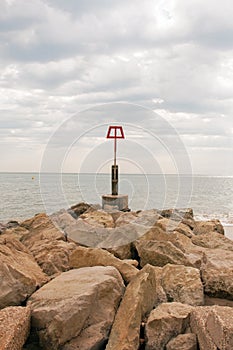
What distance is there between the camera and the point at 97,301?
3.90 meters

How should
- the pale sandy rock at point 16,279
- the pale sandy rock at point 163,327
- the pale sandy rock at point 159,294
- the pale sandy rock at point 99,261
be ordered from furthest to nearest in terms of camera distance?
the pale sandy rock at point 99,261 < the pale sandy rock at point 159,294 < the pale sandy rock at point 16,279 < the pale sandy rock at point 163,327

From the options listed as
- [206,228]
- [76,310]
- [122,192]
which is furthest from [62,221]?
[122,192]

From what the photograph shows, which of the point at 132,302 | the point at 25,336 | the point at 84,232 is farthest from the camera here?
the point at 84,232

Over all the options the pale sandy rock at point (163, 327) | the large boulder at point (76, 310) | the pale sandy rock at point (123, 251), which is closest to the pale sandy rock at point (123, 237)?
the pale sandy rock at point (123, 251)

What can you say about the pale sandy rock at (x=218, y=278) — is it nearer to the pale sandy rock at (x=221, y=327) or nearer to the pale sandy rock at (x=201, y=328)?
the pale sandy rock at (x=201, y=328)

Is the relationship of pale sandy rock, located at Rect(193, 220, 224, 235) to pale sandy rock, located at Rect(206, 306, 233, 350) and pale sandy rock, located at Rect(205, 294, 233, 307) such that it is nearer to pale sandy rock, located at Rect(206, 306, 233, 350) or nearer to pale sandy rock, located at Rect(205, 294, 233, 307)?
pale sandy rock, located at Rect(205, 294, 233, 307)

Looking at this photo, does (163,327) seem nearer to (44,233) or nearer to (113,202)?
(44,233)

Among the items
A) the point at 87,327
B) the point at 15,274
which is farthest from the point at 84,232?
the point at 87,327

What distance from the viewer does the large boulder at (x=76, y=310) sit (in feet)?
11.6

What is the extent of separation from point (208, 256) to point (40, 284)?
9.17 feet

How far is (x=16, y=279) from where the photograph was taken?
412 centimetres

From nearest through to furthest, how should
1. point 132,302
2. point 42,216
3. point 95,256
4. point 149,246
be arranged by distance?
point 132,302 < point 95,256 < point 149,246 < point 42,216

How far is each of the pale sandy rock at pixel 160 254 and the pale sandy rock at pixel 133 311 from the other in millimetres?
1257

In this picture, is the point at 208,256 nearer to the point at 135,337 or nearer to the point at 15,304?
the point at 135,337
